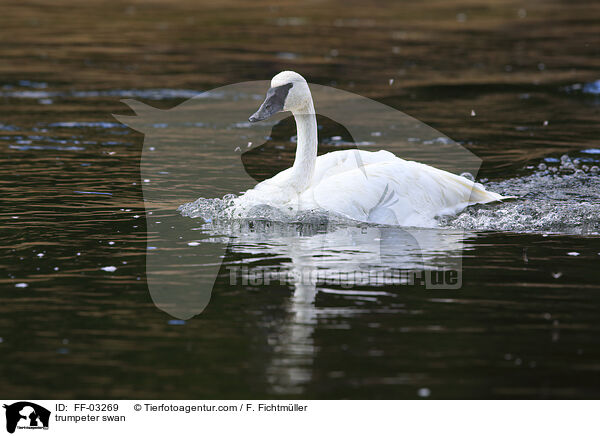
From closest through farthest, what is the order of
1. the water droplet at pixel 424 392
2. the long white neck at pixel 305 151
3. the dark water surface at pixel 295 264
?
the water droplet at pixel 424 392 → the dark water surface at pixel 295 264 → the long white neck at pixel 305 151

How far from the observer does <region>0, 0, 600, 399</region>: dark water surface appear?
631cm

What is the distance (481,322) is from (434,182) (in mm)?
3736

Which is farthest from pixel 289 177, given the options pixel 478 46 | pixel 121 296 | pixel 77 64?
pixel 478 46

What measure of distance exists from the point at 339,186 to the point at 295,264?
157 cm

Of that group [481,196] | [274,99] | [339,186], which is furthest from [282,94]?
[481,196]

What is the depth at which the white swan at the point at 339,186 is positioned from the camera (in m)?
9.99

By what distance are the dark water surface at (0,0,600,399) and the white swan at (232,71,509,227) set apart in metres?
0.32

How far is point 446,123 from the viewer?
16.7 meters

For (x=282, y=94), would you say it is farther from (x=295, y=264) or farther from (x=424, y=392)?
(x=424, y=392)

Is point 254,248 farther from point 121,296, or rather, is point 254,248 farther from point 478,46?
point 478,46

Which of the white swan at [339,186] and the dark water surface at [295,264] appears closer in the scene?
the dark water surface at [295,264]

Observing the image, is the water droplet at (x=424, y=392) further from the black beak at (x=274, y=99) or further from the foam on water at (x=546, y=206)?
the black beak at (x=274, y=99)

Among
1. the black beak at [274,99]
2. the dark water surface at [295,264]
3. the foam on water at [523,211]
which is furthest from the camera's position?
the black beak at [274,99]

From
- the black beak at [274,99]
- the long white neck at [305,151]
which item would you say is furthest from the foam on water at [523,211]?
the black beak at [274,99]
